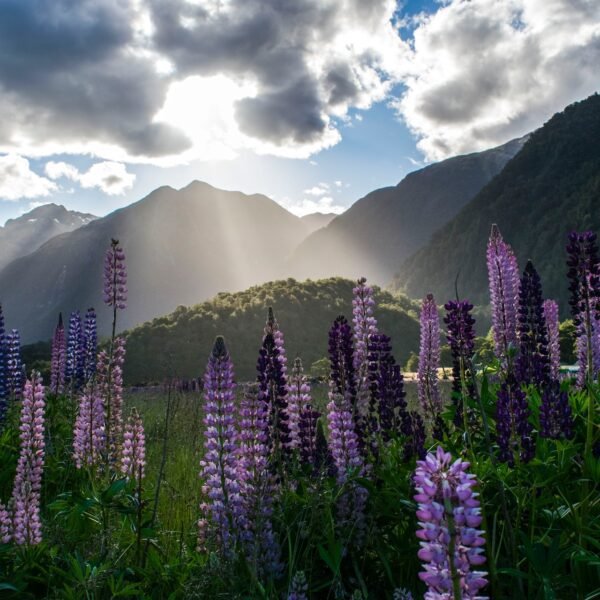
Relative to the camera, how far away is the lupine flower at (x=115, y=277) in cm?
524

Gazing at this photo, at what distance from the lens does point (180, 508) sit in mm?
5426

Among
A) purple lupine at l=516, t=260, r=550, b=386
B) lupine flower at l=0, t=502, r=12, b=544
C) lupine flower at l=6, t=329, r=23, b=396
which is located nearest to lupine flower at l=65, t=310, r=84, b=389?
lupine flower at l=6, t=329, r=23, b=396

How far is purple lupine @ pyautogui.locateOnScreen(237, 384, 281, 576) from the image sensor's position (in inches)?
119

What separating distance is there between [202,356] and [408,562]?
36.4 metres

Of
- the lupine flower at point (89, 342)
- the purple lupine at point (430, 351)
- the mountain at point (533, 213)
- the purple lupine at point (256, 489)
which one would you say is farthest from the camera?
the mountain at point (533, 213)

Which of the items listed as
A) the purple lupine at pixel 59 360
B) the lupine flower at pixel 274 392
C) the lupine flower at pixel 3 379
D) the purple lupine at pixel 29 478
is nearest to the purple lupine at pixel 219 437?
the lupine flower at pixel 274 392

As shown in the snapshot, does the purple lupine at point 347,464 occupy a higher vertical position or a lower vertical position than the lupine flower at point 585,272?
lower

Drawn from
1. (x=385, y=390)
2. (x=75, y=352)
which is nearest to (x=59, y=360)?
(x=75, y=352)

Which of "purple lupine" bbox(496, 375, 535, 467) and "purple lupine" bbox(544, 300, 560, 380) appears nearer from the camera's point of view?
"purple lupine" bbox(496, 375, 535, 467)

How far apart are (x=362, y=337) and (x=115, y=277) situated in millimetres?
2527

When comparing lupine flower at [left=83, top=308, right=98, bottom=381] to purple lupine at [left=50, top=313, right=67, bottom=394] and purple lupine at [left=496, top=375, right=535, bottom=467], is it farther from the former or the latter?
purple lupine at [left=496, top=375, right=535, bottom=467]

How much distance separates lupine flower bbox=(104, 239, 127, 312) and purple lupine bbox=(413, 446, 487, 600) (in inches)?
173

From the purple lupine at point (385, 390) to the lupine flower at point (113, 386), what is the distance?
92.1 inches

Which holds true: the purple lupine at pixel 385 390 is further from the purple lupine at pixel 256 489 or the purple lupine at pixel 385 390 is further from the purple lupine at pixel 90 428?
the purple lupine at pixel 90 428
